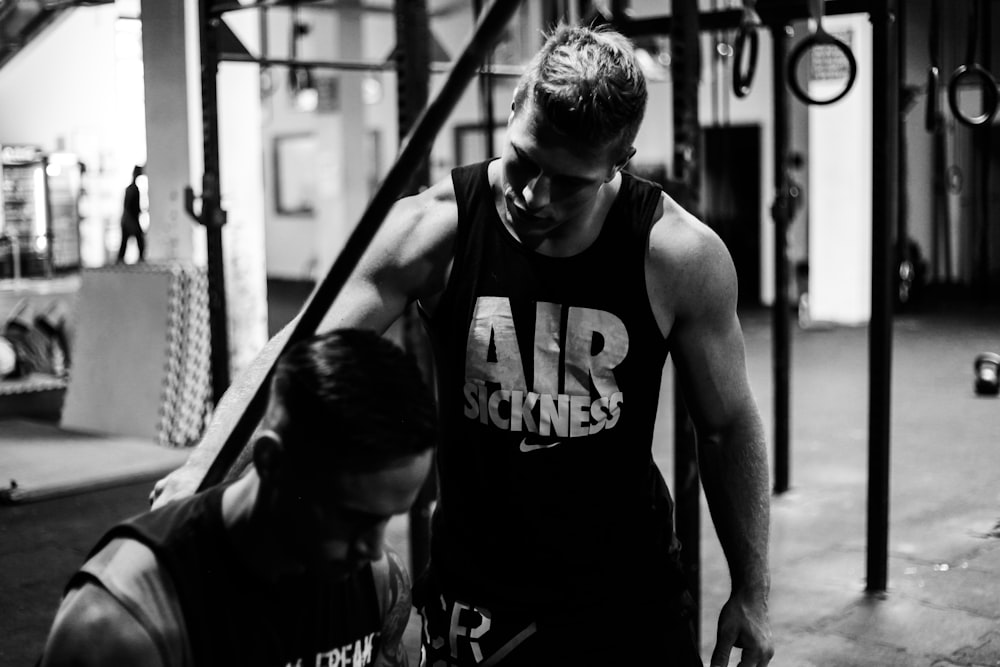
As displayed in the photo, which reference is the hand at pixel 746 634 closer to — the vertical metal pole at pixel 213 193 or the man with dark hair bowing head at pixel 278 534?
the man with dark hair bowing head at pixel 278 534

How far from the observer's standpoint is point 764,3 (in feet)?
13.0

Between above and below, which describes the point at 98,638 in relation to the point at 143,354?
above

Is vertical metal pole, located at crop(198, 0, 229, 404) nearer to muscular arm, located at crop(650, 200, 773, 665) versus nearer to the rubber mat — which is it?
the rubber mat

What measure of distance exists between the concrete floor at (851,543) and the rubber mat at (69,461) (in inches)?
4.3

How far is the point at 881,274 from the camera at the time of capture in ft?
11.1

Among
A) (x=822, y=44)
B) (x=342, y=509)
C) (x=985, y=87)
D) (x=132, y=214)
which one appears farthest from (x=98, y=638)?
(x=132, y=214)

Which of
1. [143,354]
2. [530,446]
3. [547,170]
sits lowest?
[143,354]

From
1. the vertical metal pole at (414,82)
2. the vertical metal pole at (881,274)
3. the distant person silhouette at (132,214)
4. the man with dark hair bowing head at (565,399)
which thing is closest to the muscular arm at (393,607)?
the man with dark hair bowing head at (565,399)

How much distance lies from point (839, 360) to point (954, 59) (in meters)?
3.45

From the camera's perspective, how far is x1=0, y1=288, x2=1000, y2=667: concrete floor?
3.14 m

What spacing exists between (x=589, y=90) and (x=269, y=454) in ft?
2.02

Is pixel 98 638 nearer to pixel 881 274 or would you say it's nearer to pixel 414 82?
pixel 414 82

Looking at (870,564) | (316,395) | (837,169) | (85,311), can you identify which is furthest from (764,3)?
(837,169)

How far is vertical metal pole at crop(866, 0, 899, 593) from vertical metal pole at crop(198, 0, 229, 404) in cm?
233
